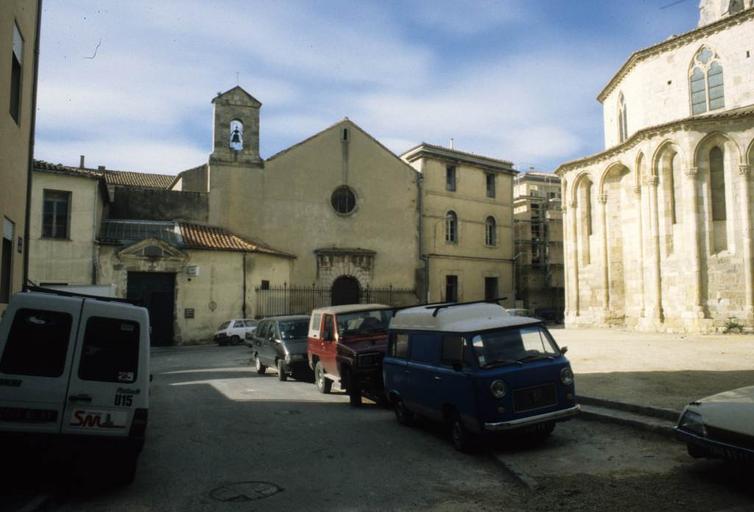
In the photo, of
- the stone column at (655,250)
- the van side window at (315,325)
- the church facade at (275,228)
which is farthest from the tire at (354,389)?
the church facade at (275,228)

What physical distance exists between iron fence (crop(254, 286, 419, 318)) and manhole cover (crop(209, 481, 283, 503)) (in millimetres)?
22150

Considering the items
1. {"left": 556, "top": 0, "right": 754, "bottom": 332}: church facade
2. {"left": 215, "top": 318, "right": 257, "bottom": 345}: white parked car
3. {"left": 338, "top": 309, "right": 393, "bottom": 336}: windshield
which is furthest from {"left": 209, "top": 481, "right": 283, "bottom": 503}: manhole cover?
{"left": 215, "top": 318, "right": 257, "bottom": 345}: white parked car

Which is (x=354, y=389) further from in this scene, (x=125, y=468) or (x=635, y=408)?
(x=125, y=468)

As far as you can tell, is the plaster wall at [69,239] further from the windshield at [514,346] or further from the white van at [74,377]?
the windshield at [514,346]

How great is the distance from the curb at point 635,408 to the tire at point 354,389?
4.09m

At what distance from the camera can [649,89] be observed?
27.2 meters

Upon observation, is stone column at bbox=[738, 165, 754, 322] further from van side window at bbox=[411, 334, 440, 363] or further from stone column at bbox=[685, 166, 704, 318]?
van side window at bbox=[411, 334, 440, 363]

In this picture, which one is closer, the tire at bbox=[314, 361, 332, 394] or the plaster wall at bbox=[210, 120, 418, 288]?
the tire at bbox=[314, 361, 332, 394]

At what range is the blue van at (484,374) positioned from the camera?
23.5ft

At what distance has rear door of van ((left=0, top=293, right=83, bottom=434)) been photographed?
558cm

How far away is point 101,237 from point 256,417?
2041 cm

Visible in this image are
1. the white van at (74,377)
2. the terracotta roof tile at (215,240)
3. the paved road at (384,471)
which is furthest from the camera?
the terracotta roof tile at (215,240)

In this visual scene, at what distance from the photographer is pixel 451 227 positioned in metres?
38.6

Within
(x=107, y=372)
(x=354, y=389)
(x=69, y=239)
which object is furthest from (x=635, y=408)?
(x=69, y=239)
